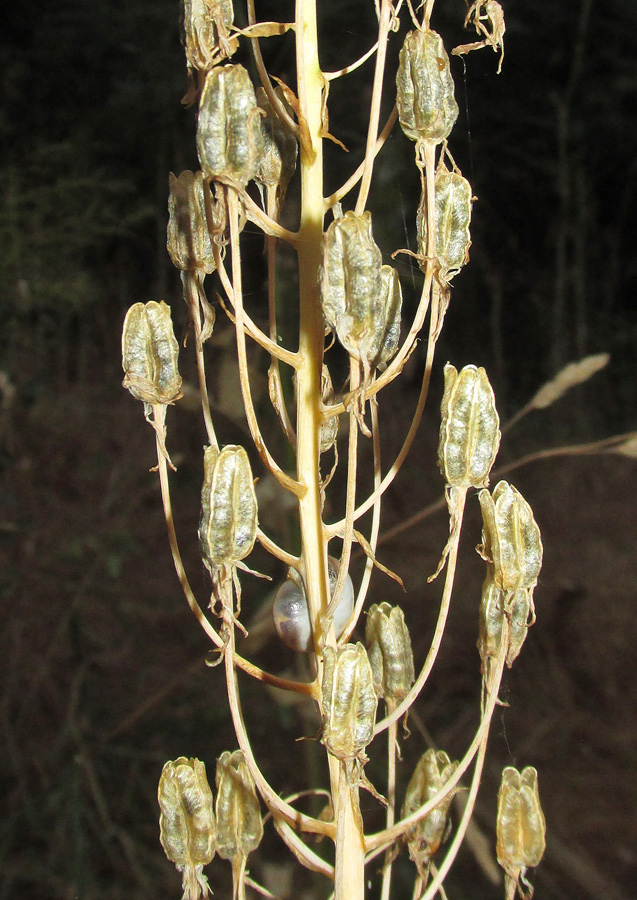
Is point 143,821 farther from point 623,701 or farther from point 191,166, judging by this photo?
point 191,166

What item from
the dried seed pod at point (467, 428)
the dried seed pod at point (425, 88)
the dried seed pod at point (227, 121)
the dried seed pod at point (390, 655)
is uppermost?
the dried seed pod at point (425, 88)

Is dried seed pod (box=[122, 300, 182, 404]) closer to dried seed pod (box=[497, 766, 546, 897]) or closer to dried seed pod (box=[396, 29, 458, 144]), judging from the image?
dried seed pod (box=[396, 29, 458, 144])

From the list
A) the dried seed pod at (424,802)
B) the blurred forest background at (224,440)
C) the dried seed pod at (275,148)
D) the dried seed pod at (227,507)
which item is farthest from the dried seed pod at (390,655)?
the blurred forest background at (224,440)

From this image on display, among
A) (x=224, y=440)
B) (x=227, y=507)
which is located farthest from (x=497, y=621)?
(x=224, y=440)

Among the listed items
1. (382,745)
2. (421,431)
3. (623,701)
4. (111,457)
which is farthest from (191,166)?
(623,701)

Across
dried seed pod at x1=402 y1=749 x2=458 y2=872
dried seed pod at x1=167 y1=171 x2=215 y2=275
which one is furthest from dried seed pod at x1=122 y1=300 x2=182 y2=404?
dried seed pod at x1=402 y1=749 x2=458 y2=872

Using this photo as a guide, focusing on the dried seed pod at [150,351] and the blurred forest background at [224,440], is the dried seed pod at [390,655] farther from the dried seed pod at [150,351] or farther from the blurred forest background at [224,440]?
the blurred forest background at [224,440]
